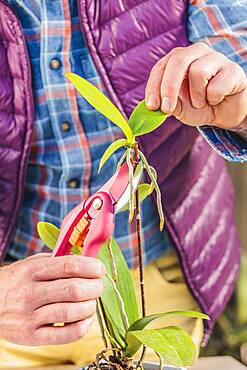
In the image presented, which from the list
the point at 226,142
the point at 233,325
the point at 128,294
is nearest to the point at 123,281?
the point at 128,294

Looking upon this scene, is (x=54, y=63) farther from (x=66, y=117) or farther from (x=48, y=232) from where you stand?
(x=48, y=232)

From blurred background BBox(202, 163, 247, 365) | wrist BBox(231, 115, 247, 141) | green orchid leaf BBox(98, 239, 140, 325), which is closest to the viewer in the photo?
green orchid leaf BBox(98, 239, 140, 325)

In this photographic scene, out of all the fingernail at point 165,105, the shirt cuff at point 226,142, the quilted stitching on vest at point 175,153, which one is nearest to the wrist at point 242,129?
the shirt cuff at point 226,142

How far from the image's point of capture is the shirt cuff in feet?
3.02

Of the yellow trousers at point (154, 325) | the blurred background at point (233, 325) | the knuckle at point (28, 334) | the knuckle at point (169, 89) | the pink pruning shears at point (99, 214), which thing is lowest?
the blurred background at point (233, 325)

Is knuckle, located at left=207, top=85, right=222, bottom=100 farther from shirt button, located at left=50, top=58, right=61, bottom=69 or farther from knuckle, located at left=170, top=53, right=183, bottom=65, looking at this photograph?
shirt button, located at left=50, top=58, right=61, bottom=69

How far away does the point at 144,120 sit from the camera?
2.23 feet

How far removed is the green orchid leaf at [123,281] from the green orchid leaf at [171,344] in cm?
8

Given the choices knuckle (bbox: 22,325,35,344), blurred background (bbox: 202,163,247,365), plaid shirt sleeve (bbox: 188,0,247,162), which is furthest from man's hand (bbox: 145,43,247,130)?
blurred background (bbox: 202,163,247,365)

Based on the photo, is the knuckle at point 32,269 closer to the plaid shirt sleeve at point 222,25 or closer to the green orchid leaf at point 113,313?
the green orchid leaf at point 113,313

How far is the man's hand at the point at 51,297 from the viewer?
2.26 ft

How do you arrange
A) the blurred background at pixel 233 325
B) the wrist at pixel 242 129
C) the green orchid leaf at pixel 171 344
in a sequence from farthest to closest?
the blurred background at pixel 233 325 < the wrist at pixel 242 129 < the green orchid leaf at pixel 171 344

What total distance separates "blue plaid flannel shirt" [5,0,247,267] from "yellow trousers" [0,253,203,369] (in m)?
0.06

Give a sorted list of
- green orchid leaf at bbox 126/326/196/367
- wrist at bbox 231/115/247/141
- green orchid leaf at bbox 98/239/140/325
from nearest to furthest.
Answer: green orchid leaf at bbox 126/326/196/367, green orchid leaf at bbox 98/239/140/325, wrist at bbox 231/115/247/141
